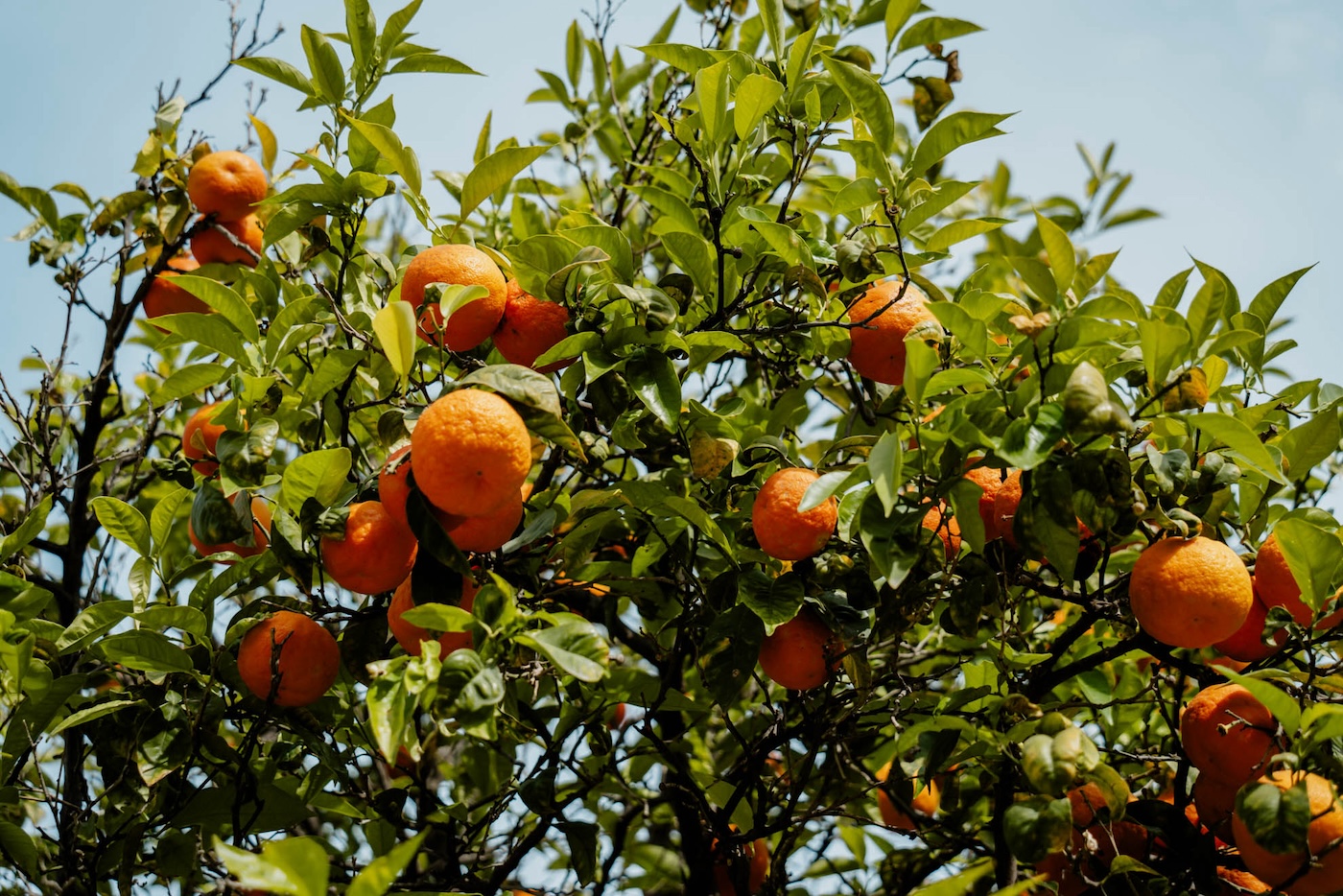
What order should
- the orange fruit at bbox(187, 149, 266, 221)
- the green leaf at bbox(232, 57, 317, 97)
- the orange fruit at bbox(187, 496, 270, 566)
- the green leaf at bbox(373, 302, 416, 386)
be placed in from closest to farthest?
the green leaf at bbox(373, 302, 416, 386)
the orange fruit at bbox(187, 496, 270, 566)
the green leaf at bbox(232, 57, 317, 97)
the orange fruit at bbox(187, 149, 266, 221)

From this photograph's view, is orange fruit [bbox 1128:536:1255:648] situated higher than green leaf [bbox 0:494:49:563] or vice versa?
green leaf [bbox 0:494:49:563]

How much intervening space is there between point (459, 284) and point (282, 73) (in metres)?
0.87

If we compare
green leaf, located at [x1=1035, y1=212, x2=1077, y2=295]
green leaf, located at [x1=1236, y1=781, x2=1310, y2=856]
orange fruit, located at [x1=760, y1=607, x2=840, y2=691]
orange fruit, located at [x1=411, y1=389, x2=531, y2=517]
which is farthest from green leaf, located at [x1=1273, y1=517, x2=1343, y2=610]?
orange fruit, located at [x1=411, y1=389, x2=531, y2=517]

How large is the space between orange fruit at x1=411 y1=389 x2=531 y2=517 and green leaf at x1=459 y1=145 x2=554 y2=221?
0.58 meters

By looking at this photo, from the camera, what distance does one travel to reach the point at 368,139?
2025 mm

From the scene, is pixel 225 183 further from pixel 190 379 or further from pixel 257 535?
pixel 257 535

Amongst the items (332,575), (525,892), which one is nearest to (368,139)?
(332,575)

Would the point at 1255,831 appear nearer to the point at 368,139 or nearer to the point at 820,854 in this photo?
the point at 820,854

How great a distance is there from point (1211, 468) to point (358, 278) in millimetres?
1820

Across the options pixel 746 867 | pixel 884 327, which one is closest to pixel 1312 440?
pixel 884 327

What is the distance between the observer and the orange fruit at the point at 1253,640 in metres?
2.00

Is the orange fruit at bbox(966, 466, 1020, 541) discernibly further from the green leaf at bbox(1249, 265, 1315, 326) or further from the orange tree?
the green leaf at bbox(1249, 265, 1315, 326)

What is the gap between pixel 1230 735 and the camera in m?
1.87

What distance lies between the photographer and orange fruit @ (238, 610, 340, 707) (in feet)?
6.28
